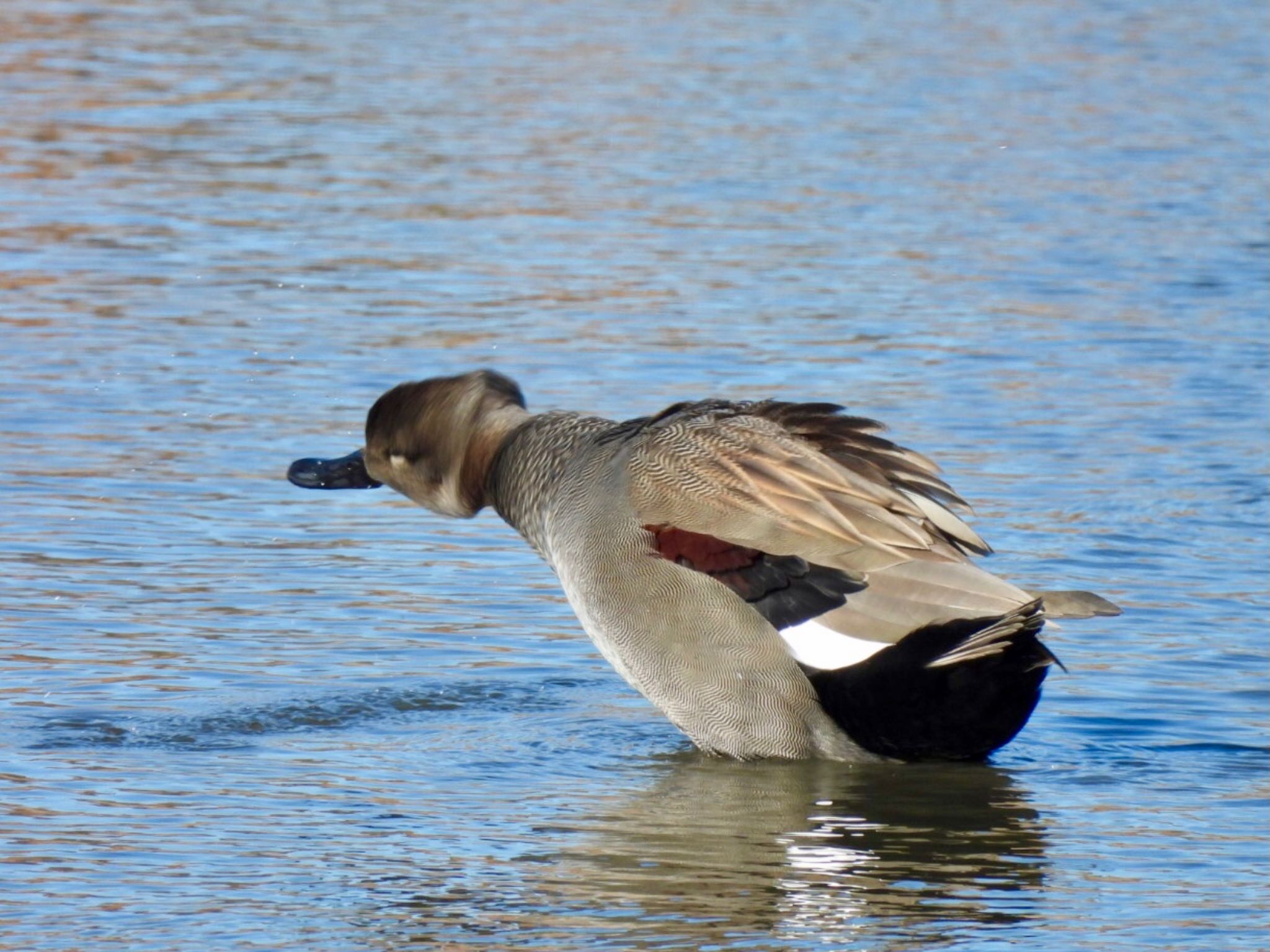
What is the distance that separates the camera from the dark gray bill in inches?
282

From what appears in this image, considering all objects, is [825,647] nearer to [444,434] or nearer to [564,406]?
[444,434]

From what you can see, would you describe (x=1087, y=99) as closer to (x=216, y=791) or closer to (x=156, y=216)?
(x=156, y=216)

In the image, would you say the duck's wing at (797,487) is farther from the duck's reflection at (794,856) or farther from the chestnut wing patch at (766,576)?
the duck's reflection at (794,856)

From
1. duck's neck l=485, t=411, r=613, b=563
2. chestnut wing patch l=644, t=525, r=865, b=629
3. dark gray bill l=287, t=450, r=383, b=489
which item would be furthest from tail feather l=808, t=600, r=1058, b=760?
dark gray bill l=287, t=450, r=383, b=489

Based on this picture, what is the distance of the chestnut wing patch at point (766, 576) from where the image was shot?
5.71 metres

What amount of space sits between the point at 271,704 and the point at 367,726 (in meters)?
0.27

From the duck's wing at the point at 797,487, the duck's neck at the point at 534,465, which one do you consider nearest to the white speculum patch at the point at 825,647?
the duck's wing at the point at 797,487

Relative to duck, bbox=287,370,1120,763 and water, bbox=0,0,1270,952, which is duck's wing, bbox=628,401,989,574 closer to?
duck, bbox=287,370,1120,763

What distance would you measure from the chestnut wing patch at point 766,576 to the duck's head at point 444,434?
105 cm

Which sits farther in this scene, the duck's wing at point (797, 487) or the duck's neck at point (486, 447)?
the duck's neck at point (486, 447)

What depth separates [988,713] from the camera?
18.6 feet

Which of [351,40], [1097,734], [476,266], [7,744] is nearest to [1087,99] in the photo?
[351,40]

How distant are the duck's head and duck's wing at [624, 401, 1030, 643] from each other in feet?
2.34

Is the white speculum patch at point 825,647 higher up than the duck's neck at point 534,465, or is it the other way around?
the duck's neck at point 534,465
